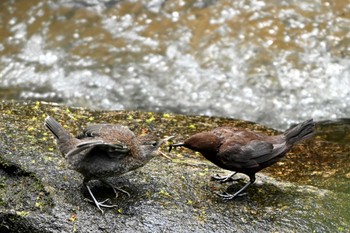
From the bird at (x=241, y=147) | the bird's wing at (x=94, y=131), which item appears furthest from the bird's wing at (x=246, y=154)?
the bird's wing at (x=94, y=131)

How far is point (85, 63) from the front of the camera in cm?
873

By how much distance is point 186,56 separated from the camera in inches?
342

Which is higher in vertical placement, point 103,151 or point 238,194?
point 103,151

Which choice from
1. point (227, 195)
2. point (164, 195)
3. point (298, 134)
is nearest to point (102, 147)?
point (164, 195)

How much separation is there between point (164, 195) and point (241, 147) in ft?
2.26

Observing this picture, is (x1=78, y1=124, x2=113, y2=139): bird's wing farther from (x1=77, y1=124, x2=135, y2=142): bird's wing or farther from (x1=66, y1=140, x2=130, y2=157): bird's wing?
(x1=66, y1=140, x2=130, y2=157): bird's wing

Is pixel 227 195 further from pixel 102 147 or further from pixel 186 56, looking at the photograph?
pixel 186 56

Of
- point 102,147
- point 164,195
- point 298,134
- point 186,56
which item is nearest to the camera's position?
point 102,147

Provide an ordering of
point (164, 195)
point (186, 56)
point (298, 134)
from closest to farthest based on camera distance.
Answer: point (164, 195) → point (298, 134) → point (186, 56)

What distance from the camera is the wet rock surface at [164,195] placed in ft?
13.1

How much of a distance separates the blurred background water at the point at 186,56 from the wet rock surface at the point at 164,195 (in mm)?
2573

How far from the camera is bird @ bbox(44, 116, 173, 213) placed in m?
4.09

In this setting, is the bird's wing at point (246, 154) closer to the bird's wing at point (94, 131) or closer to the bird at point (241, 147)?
the bird at point (241, 147)

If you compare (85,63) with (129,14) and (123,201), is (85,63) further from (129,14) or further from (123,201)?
(123,201)
